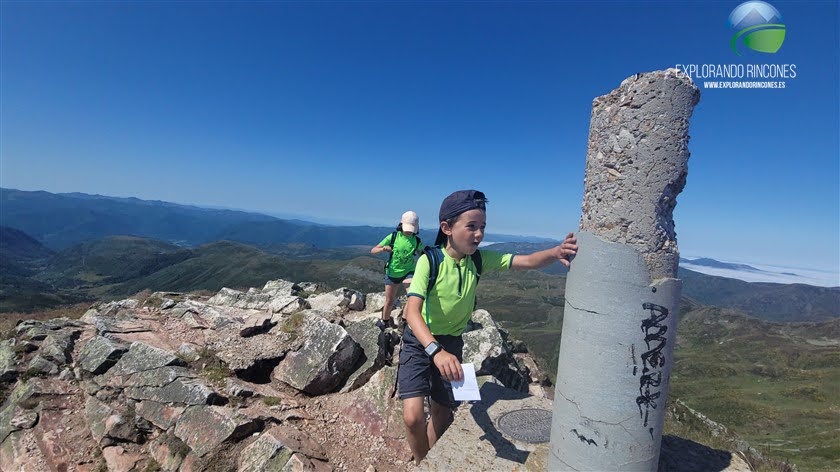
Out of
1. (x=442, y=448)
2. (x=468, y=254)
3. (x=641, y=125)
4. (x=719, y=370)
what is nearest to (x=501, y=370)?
(x=442, y=448)

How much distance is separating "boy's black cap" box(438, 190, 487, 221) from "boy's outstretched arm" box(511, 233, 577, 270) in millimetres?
962

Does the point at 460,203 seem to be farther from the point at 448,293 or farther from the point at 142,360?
the point at 142,360

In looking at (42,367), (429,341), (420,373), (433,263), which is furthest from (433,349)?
(42,367)

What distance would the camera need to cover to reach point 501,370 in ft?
36.7

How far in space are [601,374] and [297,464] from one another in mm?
5299

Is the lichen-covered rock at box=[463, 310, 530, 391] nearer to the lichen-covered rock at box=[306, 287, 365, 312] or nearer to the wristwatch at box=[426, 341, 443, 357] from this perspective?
the lichen-covered rock at box=[306, 287, 365, 312]

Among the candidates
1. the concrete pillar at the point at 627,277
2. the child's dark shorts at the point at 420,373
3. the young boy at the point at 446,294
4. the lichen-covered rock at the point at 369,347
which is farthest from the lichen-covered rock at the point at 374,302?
the concrete pillar at the point at 627,277

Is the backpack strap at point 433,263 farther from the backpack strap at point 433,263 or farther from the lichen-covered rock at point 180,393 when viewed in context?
the lichen-covered rock at point 180,393

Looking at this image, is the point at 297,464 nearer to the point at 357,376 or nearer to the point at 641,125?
the point at 357,376

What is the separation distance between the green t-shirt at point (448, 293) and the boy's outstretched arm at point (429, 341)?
220mm

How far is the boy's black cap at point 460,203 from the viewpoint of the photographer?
17.3ft

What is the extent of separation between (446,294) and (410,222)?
481 centimetres

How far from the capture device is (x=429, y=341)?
4.55 metres

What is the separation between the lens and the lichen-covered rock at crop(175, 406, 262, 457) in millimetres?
7570
